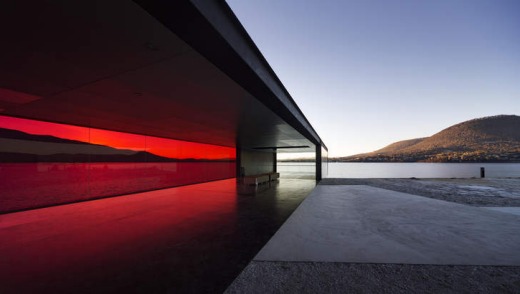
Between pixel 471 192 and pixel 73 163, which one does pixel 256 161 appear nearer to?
pixel 73 163

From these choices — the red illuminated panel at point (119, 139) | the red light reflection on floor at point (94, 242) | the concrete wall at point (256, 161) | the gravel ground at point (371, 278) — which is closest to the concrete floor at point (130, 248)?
the red light reflection on floor at point (94, 242)

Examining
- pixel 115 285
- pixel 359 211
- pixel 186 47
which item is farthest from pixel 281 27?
pixel 115 285

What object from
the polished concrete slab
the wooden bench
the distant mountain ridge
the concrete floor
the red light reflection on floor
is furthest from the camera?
the distant mountain ridge

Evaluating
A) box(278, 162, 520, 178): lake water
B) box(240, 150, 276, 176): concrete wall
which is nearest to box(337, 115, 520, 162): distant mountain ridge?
box(278, 162, 520, 178): lake water

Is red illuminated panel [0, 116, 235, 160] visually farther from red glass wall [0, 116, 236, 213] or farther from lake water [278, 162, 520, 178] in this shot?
lake water [278, 162, 520, 178]

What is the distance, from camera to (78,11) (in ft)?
7.45

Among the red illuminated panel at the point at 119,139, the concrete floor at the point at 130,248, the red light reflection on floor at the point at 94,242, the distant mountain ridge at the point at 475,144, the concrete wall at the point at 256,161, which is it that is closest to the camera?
the concrete floor at the point at 130,248

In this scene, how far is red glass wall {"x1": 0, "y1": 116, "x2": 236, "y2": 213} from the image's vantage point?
7180 millimetres

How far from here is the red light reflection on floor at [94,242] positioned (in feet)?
8.86

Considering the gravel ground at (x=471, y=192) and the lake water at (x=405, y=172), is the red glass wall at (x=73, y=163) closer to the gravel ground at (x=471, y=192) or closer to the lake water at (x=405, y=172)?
the gravel ground at (x=471, y=192)

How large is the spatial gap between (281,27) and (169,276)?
8.93 meters

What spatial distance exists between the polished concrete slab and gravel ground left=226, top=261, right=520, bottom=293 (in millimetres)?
181

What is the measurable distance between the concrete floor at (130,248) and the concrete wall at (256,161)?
1395 centimetres

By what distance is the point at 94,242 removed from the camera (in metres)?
3.95
